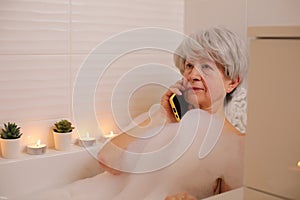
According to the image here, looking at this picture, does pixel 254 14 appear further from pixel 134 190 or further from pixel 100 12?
pixel 134 190

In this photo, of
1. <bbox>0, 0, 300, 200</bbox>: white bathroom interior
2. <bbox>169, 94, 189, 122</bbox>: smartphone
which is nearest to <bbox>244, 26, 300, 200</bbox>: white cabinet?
<bbox>0, 0, 300, 200</bbox>: white bathroom interior

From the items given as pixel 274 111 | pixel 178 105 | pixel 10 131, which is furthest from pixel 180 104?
pixel 274 111

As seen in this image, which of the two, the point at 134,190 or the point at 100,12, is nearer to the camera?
the point at 134,190

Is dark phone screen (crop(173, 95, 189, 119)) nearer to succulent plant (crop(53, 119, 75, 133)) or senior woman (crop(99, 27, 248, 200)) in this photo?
senior woman (crop(99, 27, 248, 200))

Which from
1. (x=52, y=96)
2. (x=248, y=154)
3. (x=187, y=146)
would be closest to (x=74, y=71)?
(x=52, y=96)

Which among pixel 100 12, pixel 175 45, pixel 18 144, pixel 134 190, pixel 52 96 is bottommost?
pixel 134 190

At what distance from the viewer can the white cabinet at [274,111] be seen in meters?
0.57

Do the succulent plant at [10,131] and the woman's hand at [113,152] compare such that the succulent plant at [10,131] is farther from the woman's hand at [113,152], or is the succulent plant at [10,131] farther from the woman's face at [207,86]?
the woman's face at [207,86]

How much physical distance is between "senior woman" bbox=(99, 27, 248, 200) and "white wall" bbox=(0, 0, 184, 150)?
0.30 metres

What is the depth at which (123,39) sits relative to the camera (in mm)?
1956

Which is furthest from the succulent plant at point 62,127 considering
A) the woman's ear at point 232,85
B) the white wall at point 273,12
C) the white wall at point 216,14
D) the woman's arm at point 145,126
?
the white wall at point 273,12

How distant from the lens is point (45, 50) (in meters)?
1.71

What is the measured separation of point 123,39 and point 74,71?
285mm

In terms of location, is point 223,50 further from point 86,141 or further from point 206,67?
point 86,141
